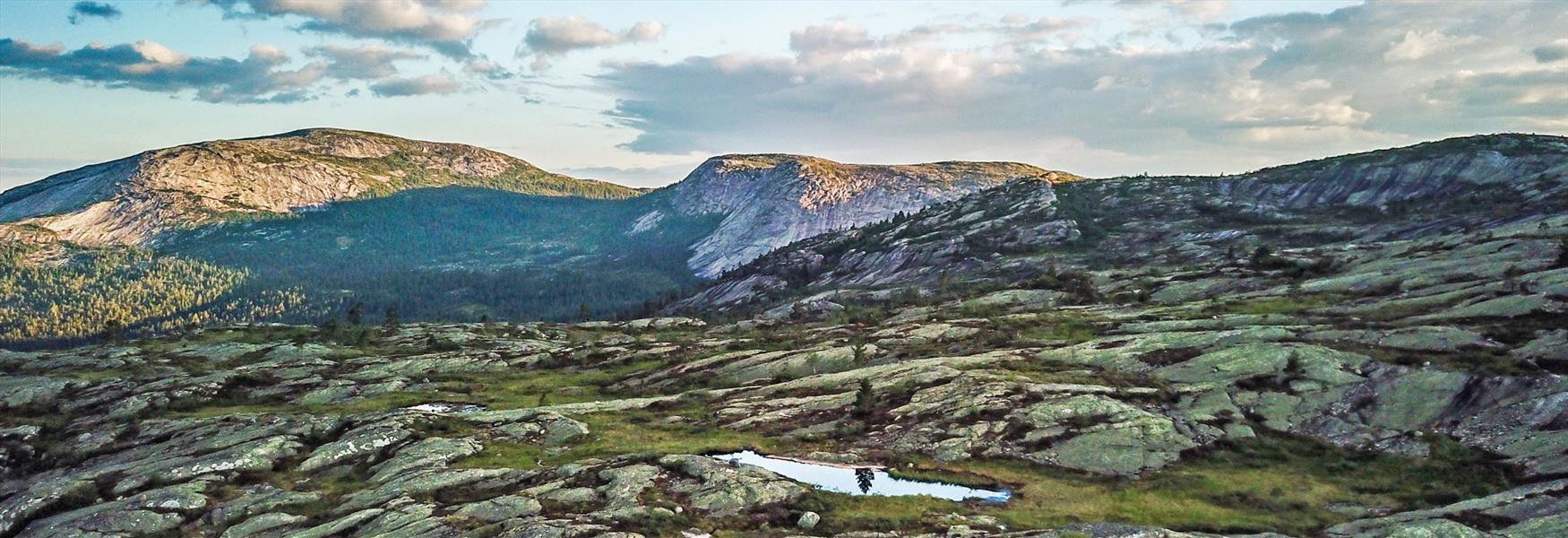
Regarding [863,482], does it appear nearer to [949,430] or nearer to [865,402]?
[949,430]

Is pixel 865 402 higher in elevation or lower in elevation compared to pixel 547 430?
higher

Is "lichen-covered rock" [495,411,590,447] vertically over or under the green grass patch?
under

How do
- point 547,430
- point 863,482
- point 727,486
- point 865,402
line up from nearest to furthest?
point 727,486, point 863,482, point 865,402, point 547,430

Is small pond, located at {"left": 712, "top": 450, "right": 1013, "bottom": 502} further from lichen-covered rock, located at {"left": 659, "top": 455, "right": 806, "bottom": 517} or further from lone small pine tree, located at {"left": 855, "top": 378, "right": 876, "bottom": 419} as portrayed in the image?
lone small pine tree, located at {"left": 855, "top": 378, "right": 876, "bottom": 419}

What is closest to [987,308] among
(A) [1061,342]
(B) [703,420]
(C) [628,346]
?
(A) [1061,342]

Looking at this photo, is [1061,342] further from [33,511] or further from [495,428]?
[33,511]

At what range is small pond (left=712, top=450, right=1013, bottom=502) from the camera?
50938mm

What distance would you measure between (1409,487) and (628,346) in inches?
4620

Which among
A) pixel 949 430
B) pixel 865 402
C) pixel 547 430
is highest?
pixel 865 402

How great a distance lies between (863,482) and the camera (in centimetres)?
5369

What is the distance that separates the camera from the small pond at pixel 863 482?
50.9m

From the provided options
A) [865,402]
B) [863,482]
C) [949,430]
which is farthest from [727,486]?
[865,402]

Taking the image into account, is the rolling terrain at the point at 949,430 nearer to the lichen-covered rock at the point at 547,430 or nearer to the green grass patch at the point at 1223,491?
the green grass patch at the point at 1223,491

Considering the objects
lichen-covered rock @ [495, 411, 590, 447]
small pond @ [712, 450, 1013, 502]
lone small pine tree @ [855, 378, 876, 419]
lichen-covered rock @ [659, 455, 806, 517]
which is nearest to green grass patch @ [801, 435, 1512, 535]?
small pond @ [712, 450, 1013, 502]
